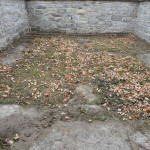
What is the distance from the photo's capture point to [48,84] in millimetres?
4289

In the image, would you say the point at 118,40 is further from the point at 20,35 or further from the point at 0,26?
the point at 0,26

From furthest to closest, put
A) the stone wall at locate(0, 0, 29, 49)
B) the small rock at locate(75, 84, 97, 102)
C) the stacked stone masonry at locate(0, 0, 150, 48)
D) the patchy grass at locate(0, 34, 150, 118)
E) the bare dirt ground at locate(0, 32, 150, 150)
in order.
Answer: the stacked stone masonry at locate(0, 0, 150, 48), the stone wall at locate(0, 0, 29, 49), the small rock at locate(75, 84, 97, 102), the patchy grass at locate(0, 34, 150, 118), the bare dirt ground at locate(0, 32, 150, 150)

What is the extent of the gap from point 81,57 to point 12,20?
382cm

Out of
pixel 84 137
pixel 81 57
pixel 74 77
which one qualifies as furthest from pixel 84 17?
pixel 84 137

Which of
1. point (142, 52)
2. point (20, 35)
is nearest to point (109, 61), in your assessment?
point (142, 52)

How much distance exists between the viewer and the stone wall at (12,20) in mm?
6213

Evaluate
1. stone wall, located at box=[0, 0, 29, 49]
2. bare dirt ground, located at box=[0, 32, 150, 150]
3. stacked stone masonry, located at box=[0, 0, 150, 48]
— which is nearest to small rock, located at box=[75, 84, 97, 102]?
bare dirt ground, located at box=[0, 32, 150, 150]

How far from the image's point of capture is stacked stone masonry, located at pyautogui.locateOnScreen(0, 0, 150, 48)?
814 centimetres

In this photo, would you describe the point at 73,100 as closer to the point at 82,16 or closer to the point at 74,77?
the point at 74,77

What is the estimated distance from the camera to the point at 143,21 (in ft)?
26.4

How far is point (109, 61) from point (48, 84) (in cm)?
275

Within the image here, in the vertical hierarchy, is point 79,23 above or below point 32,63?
above

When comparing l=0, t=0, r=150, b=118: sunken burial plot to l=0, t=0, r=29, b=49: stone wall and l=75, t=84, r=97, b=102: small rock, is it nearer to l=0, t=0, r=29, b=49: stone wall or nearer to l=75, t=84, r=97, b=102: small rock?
l=0, t=0, r=29, b=49: stone wall

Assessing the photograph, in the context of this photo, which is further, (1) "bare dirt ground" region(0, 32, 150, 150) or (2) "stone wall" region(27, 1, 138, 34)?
(2) "stone wall" region(27, 1, 138, 34)
